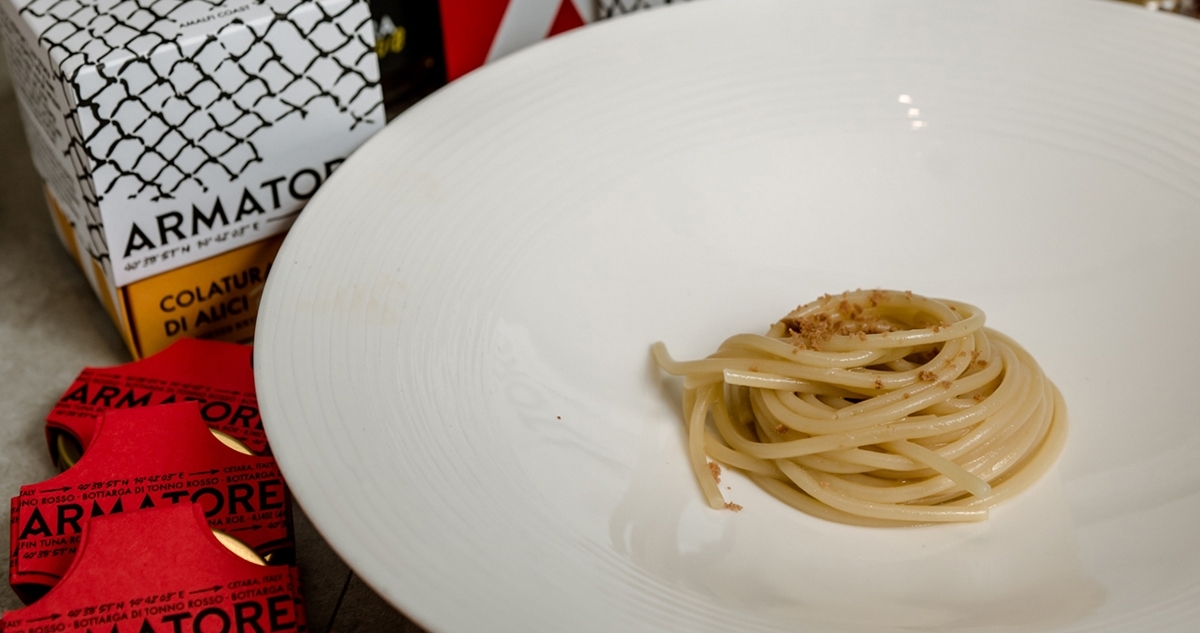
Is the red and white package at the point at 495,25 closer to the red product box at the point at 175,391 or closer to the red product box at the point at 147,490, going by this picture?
the red product box at the point at 175,391

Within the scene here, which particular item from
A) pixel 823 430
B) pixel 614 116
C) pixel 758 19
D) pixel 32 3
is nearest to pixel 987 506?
pixel 823 430

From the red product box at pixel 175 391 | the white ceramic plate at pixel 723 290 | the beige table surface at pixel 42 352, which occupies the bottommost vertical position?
the beige table surface at pixel 42 352

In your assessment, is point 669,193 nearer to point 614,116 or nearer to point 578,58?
point 614,116

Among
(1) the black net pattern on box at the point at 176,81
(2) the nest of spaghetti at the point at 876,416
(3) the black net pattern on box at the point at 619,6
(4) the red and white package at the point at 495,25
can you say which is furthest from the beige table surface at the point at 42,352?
(3) the black net pattern on box at the point at 619,6

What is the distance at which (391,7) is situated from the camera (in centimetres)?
184

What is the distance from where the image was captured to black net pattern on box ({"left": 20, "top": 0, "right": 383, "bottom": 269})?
4.34ft

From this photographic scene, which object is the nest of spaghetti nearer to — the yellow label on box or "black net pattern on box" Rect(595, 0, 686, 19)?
the yellow label on box

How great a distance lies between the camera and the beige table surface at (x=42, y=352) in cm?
128

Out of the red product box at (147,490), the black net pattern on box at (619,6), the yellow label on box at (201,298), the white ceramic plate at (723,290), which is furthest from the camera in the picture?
the black net pattern on box at (619,6)

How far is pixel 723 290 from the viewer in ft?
5.20

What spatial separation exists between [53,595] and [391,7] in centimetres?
113

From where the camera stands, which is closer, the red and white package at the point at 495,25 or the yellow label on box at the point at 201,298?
the yellow label on box at the point at 201,298

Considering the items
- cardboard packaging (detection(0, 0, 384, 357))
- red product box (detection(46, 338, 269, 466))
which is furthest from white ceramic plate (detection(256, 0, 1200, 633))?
red product box (detection(46, 338, 269, 466))

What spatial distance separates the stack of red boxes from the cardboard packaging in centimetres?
16
